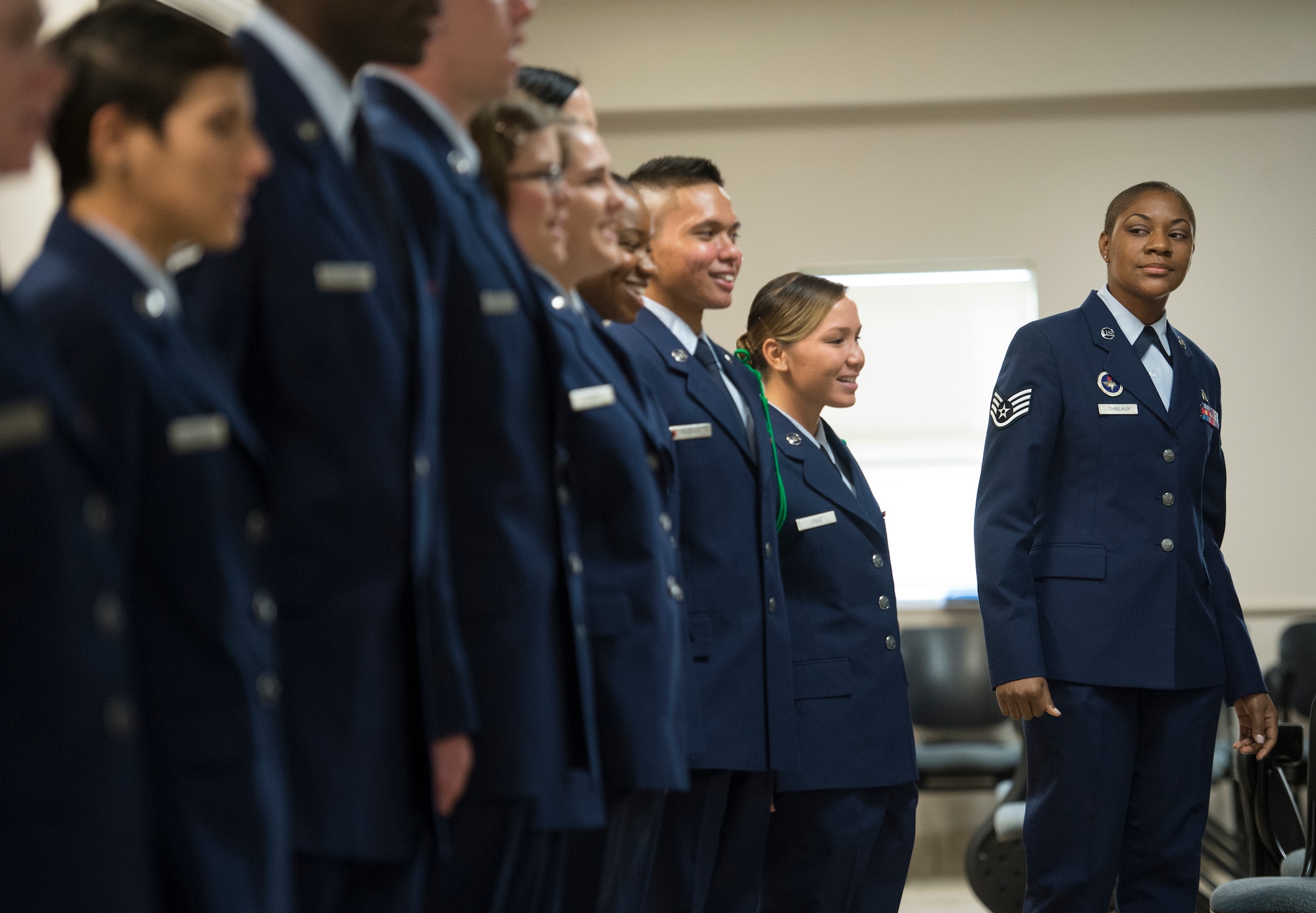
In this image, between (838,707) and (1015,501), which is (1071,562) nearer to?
(1015,501)

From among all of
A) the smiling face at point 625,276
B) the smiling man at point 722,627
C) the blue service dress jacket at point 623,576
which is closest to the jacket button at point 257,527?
the blue service dress jacket at point 623,576

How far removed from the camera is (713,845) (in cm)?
244

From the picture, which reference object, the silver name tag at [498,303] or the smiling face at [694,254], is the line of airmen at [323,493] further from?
the smiling face at [694,254]

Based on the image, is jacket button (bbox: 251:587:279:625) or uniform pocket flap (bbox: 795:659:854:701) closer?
jacket button (bbox: 251:587:279:625)

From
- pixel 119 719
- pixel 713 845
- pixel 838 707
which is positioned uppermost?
pixel 119 719

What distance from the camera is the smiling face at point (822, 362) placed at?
10.3ft

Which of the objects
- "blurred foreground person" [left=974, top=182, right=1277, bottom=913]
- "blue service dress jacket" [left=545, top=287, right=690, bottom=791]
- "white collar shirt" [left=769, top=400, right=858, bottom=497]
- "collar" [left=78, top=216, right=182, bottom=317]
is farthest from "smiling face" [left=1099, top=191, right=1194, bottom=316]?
"collar" [left=78, top=216, right=182, bottom=317]

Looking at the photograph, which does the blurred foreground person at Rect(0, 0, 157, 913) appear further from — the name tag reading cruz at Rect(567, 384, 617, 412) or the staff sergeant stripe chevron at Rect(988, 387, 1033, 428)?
the staff sergeant stripe chevron at Rect(988, 387, 1033, 428)

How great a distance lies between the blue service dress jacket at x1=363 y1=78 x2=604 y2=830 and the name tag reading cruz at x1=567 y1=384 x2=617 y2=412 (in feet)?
0.43

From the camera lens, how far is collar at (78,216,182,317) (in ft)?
3.66

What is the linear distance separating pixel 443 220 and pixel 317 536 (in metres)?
0.42

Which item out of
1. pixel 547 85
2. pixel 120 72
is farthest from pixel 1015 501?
pixel 120 72

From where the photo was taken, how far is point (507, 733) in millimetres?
1515

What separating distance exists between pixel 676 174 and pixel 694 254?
23cm
